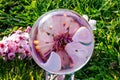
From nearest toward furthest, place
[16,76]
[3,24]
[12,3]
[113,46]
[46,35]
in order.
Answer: [46,35] < [16,76] < [113,46] < [3,24] < [12,3]

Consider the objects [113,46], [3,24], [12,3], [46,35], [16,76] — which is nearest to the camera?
[46,35]

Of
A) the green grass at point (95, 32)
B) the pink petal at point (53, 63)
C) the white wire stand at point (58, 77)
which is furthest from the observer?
the green grass at point (95, 32)

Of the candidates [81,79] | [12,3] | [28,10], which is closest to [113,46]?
[81,79]

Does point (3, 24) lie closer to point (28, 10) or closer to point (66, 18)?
point (28, 10)

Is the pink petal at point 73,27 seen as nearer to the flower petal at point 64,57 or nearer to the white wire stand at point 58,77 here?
the flower petal at point 64,57

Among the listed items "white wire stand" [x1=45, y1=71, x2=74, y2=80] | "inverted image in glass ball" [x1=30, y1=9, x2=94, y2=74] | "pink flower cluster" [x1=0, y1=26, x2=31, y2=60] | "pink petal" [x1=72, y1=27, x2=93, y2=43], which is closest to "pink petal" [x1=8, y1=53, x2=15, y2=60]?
"pink flower cluster" [x1=0, y1=26, x2=31, y2=60]

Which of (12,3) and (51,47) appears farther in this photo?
(12,3)

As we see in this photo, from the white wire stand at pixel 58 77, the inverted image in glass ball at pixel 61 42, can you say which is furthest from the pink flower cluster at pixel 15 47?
the inverted image in glass ball at pixel 61 42

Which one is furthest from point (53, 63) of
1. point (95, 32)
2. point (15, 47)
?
point (95, 32)
